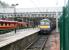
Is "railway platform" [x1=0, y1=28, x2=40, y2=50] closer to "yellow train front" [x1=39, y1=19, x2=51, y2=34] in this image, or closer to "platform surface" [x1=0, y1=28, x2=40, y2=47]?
"platform surface" [x1=0, y1=28, x2=40, y2=47]

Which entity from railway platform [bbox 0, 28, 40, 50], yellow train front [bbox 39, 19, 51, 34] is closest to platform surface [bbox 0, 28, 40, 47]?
railway platform [bbox 0, 28, 40, 50]

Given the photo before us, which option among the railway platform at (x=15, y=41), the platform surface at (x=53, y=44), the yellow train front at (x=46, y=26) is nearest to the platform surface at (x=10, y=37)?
the railway platform at (x=15, y=41)

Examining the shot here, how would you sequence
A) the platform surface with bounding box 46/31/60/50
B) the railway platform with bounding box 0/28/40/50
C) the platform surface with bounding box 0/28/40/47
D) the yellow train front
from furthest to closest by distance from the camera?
the yellow train front < the platform surface with bounding box 46/31/60/50 < the platform surface with bounding box 0/28/40/47 < the railway platform with bounding box 0/28/40/50

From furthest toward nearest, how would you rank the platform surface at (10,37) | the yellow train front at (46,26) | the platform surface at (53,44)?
the yellow train front at (46,26)
the platform surface at (53,44)
the platform surface at (10,37)

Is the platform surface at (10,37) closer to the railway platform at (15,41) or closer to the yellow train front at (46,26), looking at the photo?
the railway platform at (15,41)

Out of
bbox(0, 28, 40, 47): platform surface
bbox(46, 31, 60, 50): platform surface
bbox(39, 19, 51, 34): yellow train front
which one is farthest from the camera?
bbox(39, 19, 51, 34): yellow train front

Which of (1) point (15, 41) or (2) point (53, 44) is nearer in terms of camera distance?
(1) point (15, 41)

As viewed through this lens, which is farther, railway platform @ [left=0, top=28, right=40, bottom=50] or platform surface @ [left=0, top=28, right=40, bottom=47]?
platform surface @ [left=0, top=28, right=40, bottom=47]

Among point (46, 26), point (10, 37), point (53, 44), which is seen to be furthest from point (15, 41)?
point (46, 26)

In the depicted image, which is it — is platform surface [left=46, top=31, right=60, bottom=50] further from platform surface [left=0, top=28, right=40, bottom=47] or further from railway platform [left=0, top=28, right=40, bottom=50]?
platform surface [left=0, top=28, right=40, bottom=47]

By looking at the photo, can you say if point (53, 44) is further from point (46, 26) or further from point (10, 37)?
point (46, 26)

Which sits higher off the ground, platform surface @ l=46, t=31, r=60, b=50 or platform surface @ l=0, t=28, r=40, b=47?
platform surface @ l=0, t=28, r=40, b=47

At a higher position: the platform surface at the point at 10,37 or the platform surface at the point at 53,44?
the platform surface at the point at 10,37

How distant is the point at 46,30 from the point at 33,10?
1701 inches
